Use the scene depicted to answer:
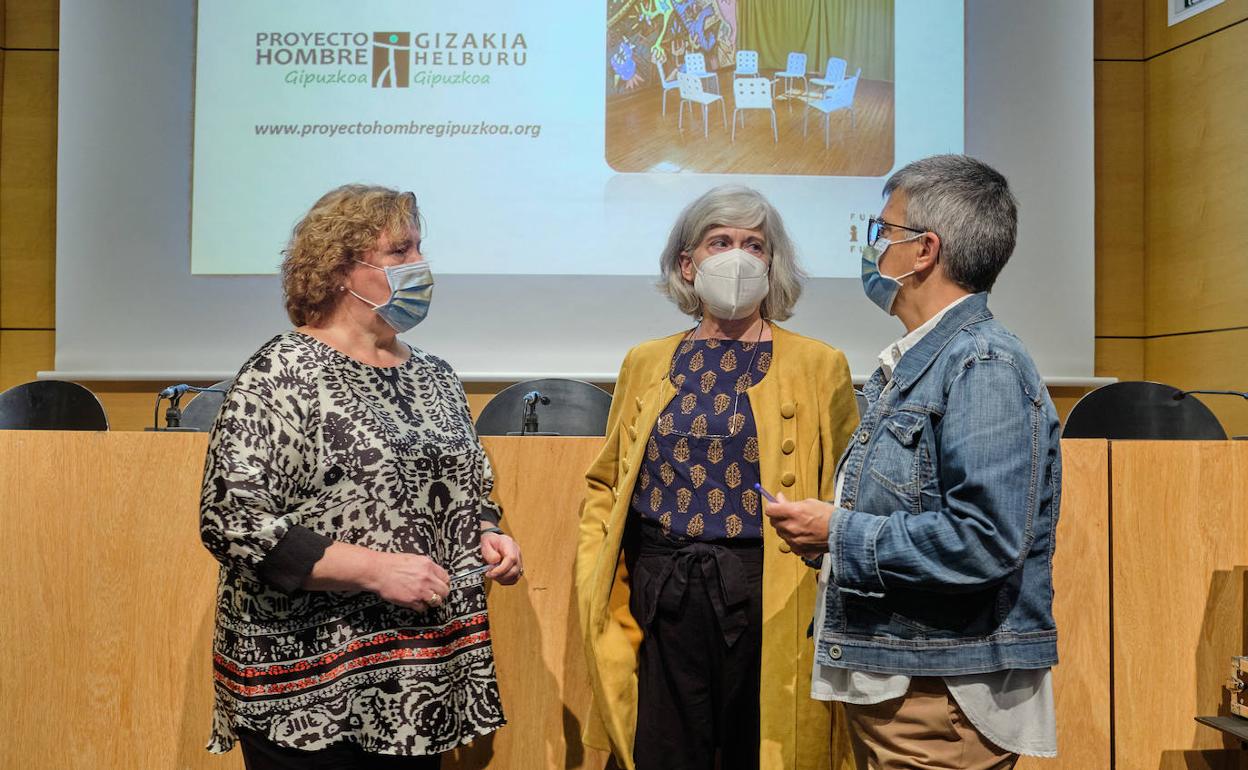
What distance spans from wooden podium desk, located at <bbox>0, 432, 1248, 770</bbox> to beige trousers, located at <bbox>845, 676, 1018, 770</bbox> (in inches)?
41.2

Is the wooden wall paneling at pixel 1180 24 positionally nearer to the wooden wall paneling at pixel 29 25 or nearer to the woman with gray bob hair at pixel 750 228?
the woman with gray bob hair at pixel 750 228

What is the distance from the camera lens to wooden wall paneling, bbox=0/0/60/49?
16.9 feet

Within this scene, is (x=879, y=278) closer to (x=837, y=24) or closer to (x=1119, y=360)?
(x=837, y=24)

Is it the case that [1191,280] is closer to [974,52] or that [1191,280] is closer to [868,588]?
[974,52]

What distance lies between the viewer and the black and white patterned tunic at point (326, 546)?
156cm

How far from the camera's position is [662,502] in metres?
1.99

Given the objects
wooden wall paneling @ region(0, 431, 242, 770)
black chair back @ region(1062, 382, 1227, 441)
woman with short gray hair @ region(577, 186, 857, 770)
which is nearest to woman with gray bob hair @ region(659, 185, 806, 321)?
woman with short gray hair @ region(577, 186, 857, 770)

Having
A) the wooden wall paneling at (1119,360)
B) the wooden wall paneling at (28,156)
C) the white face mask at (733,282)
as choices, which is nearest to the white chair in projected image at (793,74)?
the wooden wall paneling at (1119,360)

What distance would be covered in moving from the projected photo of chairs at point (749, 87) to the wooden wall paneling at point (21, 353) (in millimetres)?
3238

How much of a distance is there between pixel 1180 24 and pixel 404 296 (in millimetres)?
4656

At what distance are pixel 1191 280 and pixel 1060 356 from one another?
2.96 feet

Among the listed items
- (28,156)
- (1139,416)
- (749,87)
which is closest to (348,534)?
(1139,416)

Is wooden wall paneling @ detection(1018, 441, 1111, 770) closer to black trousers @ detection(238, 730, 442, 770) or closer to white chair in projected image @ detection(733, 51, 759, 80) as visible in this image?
black trousers @ detection(238, 730, 442, 770)

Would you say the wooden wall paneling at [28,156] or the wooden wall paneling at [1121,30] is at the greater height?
the wooden wall paneling at [1121,30]
